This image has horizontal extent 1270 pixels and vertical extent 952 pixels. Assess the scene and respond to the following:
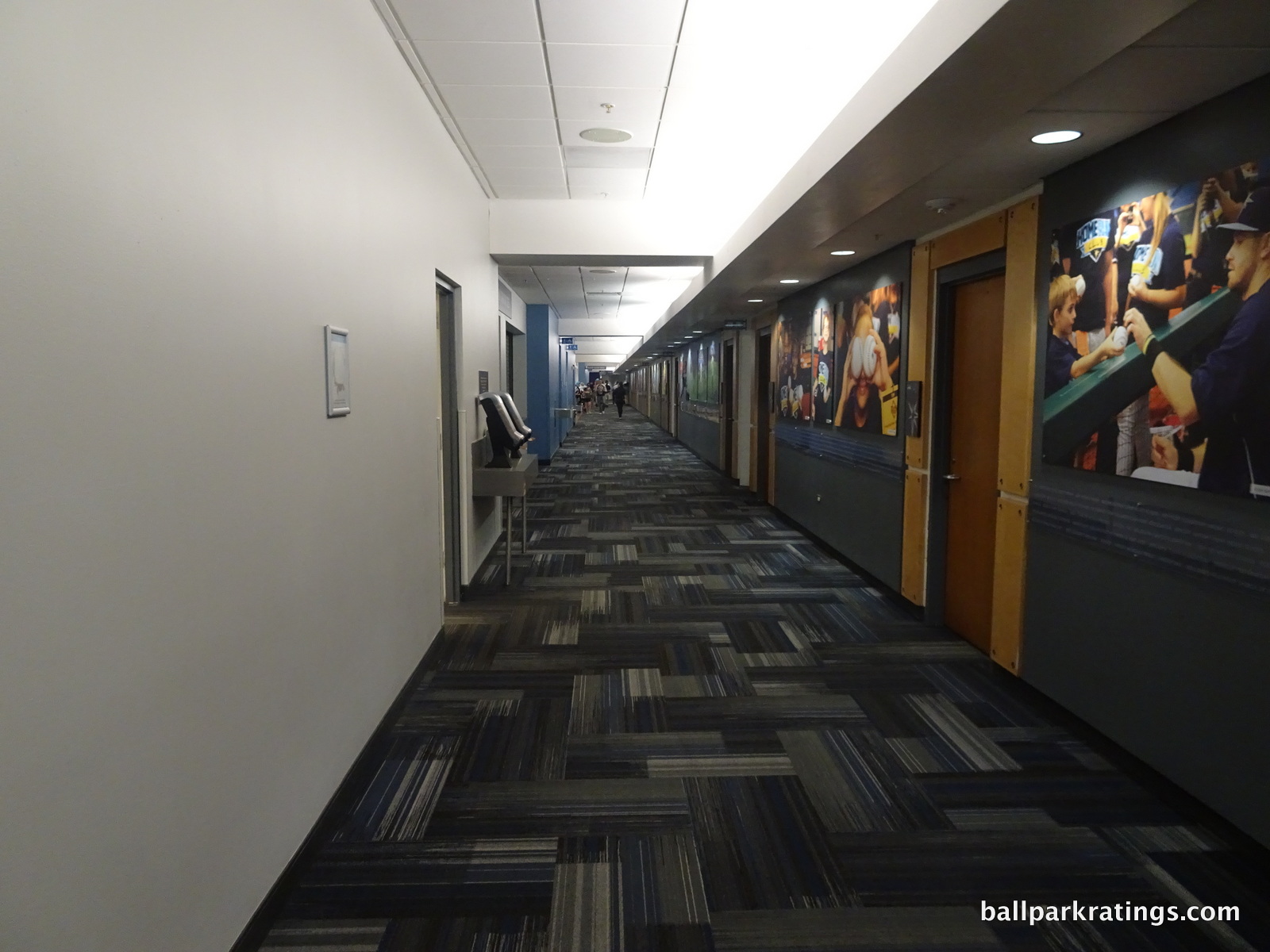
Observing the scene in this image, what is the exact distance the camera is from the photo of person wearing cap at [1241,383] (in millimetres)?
2332

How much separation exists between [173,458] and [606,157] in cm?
398

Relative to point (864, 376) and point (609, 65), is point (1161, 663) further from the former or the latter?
point (864, 376)

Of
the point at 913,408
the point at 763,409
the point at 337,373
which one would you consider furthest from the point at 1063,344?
the point at 763,409

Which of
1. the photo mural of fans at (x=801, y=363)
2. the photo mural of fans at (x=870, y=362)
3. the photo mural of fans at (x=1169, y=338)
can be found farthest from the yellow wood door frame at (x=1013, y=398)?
the photo mural of fans at (x=801, y=363)

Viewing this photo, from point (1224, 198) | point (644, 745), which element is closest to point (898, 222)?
point (1224, 198)

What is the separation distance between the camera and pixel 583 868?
2.37m

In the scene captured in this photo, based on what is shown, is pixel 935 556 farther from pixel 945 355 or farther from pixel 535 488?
pixel 535 488

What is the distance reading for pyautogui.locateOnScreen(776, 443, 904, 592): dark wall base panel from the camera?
5445 mm

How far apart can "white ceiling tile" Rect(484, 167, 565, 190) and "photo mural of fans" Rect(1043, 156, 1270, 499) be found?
3.18 metres

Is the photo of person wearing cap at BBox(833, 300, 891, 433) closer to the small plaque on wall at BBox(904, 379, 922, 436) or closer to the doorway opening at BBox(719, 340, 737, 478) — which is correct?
the small plaque on wall at BBox(904, 379, 922, 436)

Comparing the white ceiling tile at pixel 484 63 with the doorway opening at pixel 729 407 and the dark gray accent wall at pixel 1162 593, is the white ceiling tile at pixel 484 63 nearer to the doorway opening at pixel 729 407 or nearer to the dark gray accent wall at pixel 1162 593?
the dark gray accent wall at pixel 1162 593

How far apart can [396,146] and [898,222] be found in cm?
270

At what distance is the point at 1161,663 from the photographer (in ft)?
9.15

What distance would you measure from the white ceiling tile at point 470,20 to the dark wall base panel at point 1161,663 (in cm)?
291
